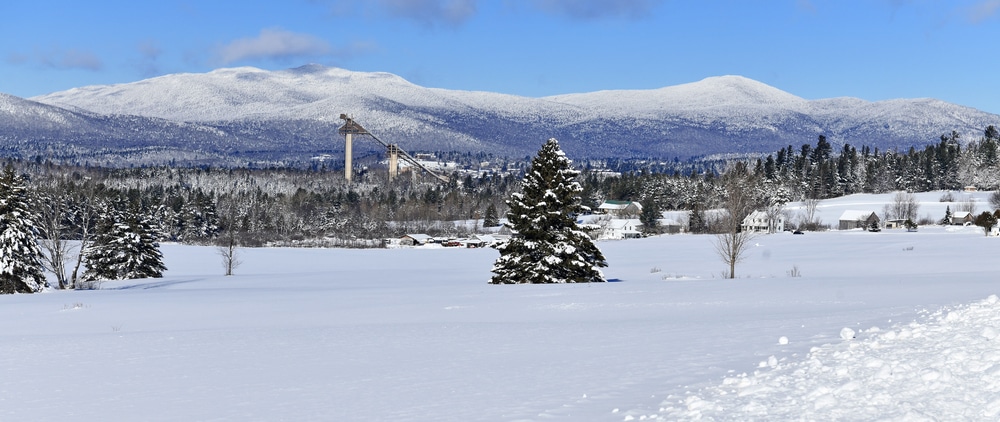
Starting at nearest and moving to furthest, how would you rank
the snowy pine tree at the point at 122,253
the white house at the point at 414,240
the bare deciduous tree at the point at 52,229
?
the bare deciduous tree at the point at 52,229 < the snowy pine tree at the point at 122,253 < the white house at the point at 414,240

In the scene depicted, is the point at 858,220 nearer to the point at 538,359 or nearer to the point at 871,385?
the point at 538,359

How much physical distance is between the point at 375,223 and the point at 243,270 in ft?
284

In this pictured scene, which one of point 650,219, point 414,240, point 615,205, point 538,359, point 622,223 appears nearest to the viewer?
point 538,359

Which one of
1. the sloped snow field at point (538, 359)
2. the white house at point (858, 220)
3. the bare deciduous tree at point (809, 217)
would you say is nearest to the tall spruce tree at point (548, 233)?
the sloped snow field at point (538, 359)

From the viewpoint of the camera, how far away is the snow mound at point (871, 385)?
8297 millimetres

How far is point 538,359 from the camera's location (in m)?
13.0

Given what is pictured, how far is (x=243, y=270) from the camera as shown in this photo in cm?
7075

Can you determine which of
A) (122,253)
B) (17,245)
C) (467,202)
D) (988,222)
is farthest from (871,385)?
(467,202)

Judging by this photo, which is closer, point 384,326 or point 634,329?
point 634,329

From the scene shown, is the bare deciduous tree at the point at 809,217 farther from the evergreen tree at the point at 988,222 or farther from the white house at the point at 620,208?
the white house at the point at 620,208

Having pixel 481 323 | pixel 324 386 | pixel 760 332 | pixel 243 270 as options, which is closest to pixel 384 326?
pixel 481 323

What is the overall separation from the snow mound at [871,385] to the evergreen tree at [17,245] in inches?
1472

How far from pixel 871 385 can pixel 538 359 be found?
508cm

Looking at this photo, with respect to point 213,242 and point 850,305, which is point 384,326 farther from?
point 213,242
